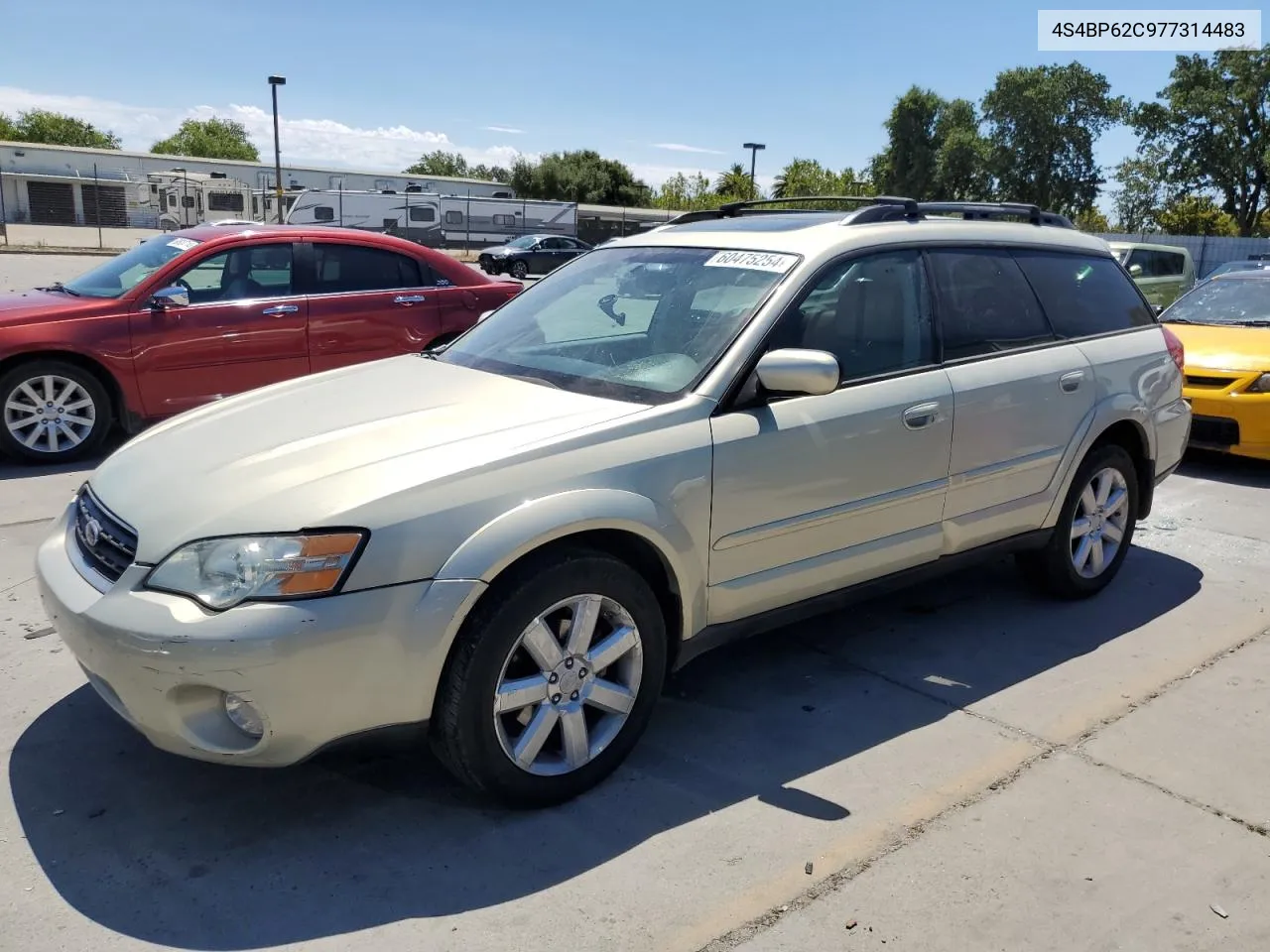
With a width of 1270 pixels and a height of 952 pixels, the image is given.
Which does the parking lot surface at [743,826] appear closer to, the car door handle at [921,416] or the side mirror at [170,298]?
the car door handle at [921,416]

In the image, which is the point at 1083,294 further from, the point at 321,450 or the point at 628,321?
the point at 321,450

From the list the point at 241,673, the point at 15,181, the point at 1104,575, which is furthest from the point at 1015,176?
the point at 241,673

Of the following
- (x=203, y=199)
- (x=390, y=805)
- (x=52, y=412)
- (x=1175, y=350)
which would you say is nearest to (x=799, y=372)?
(x=390, y=805)

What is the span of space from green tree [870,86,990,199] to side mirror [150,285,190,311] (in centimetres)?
5261

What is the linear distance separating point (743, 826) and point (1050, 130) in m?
54.9

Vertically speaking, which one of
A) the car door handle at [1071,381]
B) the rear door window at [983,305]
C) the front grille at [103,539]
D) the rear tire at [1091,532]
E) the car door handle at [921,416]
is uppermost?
the rear door window at [983,305]

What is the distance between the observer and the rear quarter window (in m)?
4.55

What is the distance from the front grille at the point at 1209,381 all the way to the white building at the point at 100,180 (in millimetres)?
44147

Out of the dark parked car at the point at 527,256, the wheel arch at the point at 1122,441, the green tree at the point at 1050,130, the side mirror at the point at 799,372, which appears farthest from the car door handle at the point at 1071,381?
the green tree at the point at 1050,130

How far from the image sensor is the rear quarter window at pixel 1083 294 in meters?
4.55

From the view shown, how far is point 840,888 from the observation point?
8.75 feet

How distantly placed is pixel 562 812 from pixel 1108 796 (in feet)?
5.54

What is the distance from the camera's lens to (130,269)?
7.27m

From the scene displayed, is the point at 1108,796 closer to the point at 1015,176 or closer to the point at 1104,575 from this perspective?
the point at 1104,575
